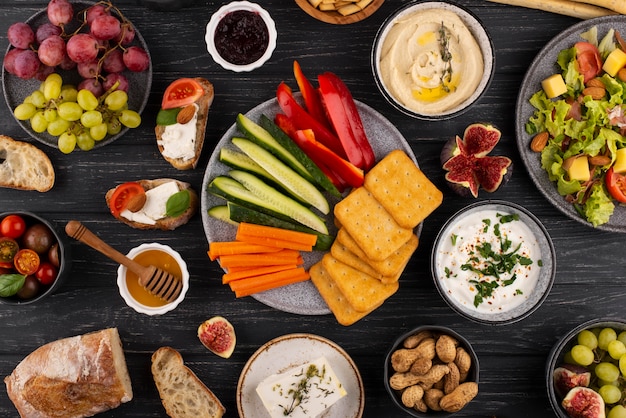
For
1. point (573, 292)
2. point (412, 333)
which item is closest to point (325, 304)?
point (412, 333)

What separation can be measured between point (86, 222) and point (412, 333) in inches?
56.2

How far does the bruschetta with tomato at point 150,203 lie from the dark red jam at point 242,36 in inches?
21.7

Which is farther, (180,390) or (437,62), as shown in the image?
(180,390)

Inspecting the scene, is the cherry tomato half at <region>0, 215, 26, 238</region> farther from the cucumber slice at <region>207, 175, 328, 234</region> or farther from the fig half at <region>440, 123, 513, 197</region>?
the fig half at <region>440, 123, 513, 197</region>

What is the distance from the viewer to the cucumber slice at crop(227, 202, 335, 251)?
2373 mm

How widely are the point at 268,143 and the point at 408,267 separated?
2.57 ft

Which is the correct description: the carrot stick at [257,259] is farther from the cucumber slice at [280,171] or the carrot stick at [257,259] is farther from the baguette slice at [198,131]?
the baguette slice at [198,131]

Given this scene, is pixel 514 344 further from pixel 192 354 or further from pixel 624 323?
pixel 192 354

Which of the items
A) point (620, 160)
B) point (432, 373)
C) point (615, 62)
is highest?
point (615, 62)

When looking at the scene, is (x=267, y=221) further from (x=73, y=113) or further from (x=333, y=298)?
(x=73, y=113)

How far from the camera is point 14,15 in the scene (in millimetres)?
2604

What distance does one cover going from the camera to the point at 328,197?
2.51 m

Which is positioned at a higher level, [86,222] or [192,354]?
[86,222]

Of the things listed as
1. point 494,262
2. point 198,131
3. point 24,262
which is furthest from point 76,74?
point 494,262
